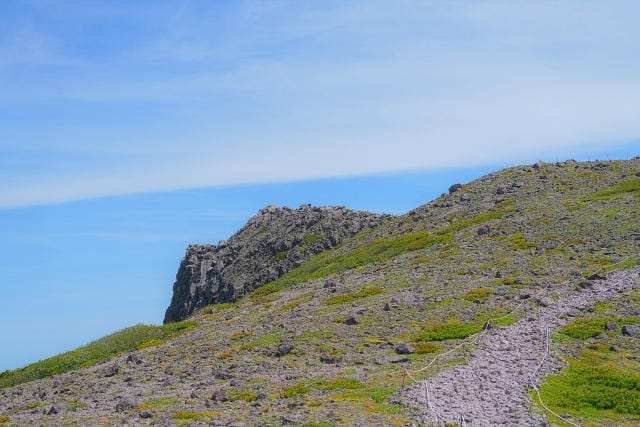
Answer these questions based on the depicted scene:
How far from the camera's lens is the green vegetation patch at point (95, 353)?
59.3 m

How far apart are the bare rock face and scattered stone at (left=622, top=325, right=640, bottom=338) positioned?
60.0m

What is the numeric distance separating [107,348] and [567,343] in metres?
44.5

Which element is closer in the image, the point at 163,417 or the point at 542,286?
the point at 163,417

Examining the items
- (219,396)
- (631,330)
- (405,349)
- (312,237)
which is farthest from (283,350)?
(312,237)

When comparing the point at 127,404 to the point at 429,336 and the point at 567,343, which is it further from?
the point at 567,343

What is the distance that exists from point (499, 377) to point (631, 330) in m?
10.3

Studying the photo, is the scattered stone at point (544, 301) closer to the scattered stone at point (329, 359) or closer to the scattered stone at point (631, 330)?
the scattered stone at point (631, 330)

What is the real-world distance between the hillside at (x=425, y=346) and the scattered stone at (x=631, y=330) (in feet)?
0.31

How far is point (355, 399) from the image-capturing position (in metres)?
27.3

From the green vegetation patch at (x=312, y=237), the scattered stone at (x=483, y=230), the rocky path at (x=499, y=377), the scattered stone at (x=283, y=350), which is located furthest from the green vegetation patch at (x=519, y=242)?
the green vegetation patch at (x=312, y=237)

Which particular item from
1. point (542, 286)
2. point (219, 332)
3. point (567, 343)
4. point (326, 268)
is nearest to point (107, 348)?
point (219, 332)

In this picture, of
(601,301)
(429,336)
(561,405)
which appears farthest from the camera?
(601,301)

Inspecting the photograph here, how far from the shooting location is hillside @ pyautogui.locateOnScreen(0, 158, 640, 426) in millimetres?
27000

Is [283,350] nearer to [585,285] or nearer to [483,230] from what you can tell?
[585,285]
